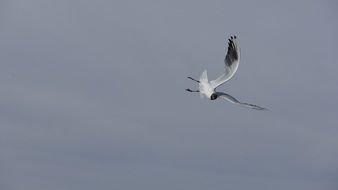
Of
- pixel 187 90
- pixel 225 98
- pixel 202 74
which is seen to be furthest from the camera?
pixel 202 74

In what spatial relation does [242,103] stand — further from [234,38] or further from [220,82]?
[234,38]

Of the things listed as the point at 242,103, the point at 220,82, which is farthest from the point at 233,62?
A: the point at 242,103

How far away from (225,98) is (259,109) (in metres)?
3.11

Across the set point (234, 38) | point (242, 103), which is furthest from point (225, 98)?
point (234, 38)

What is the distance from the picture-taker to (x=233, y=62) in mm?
41938

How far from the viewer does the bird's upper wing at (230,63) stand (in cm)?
4159

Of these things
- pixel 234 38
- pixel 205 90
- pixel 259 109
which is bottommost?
pixel 259 109

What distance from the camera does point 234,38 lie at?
43.1m

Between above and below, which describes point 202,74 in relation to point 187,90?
above

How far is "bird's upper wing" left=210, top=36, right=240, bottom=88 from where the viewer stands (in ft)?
136

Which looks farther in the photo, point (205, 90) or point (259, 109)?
point (205, 90)

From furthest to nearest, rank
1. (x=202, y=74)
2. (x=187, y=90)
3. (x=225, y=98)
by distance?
(x=202, y=74)
(x=225, y=98)
(x=187, y=90)

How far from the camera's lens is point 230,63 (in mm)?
41969

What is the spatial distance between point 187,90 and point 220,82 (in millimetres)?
5259
